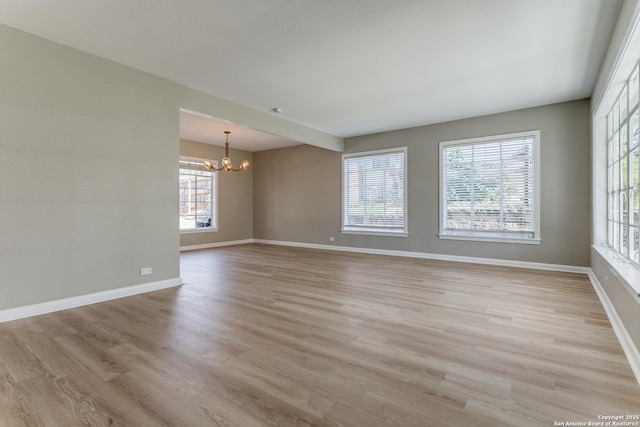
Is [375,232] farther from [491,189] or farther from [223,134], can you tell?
[223,134]

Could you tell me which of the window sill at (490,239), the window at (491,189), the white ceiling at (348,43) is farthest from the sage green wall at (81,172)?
the window sill at (490,239)

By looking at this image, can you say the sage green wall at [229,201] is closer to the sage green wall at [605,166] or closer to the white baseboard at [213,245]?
the white baseboard at [213,245]

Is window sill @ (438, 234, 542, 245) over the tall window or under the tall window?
under

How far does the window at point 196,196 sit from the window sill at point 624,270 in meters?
8.02

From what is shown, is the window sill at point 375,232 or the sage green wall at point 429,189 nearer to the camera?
the sage green wall at point 429,189

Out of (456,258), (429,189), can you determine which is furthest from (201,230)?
(456,258)

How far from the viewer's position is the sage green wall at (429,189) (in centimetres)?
495

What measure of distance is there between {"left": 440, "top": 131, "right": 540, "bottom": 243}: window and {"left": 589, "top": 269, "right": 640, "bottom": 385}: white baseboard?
1.92 metres

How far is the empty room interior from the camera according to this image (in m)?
1.78

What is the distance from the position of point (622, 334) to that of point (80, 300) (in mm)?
5139

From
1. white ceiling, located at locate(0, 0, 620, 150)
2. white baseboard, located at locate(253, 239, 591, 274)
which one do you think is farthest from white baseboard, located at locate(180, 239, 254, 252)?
white ceiling, located at locate(0, 0, 620, 150)

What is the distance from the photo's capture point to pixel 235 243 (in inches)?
358

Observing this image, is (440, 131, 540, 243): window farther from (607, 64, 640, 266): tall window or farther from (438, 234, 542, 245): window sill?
(607, 64, 640, 266): tall window

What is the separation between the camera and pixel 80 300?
3.37 metres
